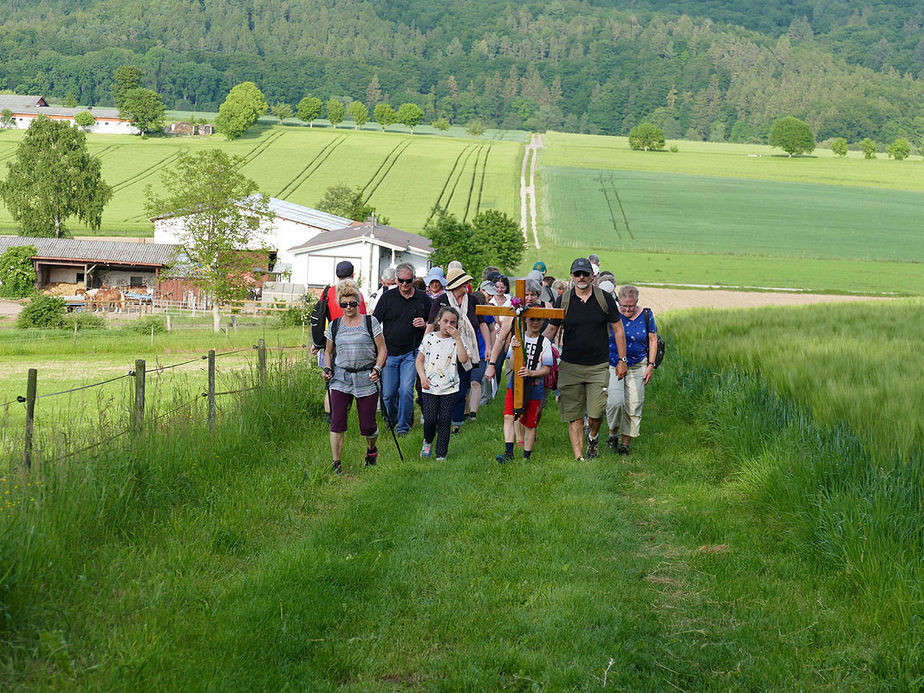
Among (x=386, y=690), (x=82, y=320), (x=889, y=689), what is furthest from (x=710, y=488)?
(x=82, y=320)

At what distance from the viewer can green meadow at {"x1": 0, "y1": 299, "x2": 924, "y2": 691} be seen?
5.00 meters

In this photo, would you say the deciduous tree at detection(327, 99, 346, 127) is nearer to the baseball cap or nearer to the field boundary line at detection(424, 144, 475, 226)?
the field boundary line at detection(424, 144, 475, 226)

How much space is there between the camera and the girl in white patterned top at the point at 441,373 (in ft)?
34.2

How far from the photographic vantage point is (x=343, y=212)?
247 ft

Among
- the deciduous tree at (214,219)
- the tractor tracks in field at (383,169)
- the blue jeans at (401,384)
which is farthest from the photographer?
the tractor tracks in field at (383,169)

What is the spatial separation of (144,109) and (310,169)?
42.4 metres

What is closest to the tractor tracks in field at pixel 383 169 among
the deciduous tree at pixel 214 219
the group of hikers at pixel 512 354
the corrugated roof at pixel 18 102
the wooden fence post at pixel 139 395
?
the deciduous tree at pixel 214 219

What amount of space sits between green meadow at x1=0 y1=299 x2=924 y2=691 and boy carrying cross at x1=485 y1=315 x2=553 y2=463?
0.29m

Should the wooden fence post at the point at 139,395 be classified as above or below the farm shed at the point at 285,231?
below

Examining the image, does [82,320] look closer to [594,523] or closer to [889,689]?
[594,523]

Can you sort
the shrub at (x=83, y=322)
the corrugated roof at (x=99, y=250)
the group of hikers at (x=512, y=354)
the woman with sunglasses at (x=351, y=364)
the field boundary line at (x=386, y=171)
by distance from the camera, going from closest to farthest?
1. the woman with sunglasses at (x=351, y=364)
2. the group of hikers at (x=512, y=354)
3. the shrub at (x=83, y=322)
4. the corrugated roof at (x=99, y=250)
5. the field boundary line at (x=386, y=171)

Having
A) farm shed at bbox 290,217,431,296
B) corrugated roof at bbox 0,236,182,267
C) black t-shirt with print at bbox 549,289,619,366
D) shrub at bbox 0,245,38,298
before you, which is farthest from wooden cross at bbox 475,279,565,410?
corrugated roof at bbox 0,236,182,267

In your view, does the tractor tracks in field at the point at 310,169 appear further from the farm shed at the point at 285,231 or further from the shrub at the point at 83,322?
the shrub at the point at 83,322

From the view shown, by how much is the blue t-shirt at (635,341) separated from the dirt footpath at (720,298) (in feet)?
108
